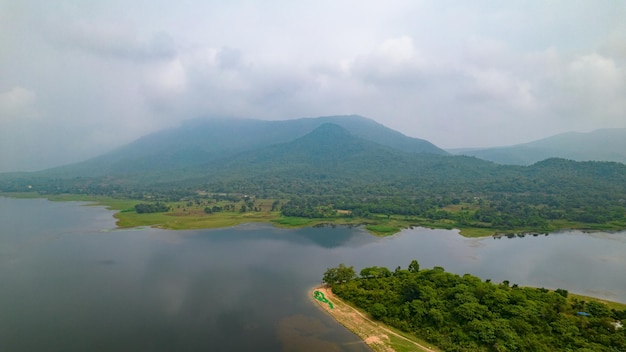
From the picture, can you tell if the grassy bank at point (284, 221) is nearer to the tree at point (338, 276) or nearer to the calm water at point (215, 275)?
the calm water at point (215, 275)

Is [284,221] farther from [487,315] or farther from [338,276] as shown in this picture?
[487,315]

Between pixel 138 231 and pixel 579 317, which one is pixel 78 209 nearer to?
pixel 138 231

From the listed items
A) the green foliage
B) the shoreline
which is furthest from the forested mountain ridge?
the shoreline

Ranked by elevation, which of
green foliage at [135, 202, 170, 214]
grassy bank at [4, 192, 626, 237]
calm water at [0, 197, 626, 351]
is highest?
green foliage at [135, 202, 170, 214]

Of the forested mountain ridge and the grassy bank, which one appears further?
the forested mountain ridge

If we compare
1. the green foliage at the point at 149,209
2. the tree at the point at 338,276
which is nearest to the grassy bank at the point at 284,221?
the green foliage at the point at 149,209

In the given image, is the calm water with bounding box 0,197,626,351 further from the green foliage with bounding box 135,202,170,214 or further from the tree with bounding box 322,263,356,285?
the green foliage with bounding box 135,202,170,214

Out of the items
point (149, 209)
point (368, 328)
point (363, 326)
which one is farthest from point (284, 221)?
point (368, 328)

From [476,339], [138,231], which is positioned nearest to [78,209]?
[138,231]
